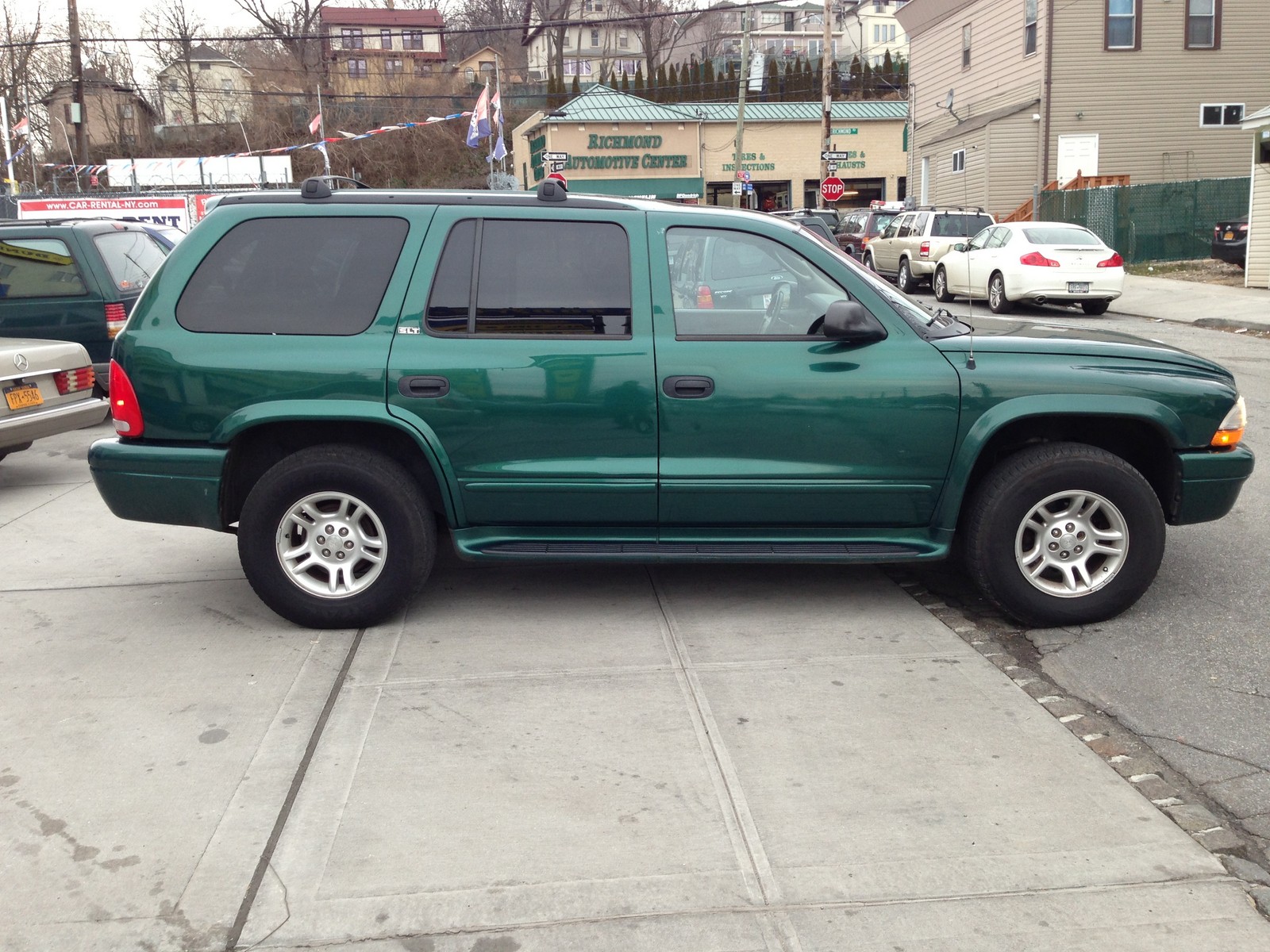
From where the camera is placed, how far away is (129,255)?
10914mm

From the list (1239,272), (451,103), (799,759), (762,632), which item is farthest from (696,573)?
(451,103)

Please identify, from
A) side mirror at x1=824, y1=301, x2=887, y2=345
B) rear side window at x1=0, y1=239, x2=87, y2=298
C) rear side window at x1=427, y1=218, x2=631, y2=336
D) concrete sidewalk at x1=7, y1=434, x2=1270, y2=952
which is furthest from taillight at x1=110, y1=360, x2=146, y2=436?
rear side window at x1=0, y1=239, x2=87, y2=298

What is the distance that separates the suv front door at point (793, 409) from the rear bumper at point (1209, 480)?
1047 mm

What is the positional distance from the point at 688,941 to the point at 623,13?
75.1 metres

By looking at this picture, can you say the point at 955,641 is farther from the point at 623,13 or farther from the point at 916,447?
the point at 623,13

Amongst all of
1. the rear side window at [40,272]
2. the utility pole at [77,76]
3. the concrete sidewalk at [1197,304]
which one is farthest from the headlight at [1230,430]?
the utility pole at [77,76]

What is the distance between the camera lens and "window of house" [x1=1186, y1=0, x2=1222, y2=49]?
30.3 meters

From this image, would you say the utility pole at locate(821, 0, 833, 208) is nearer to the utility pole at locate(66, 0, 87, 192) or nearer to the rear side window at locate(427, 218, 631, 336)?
the utility pole at locate(66, 0, 87, 192)

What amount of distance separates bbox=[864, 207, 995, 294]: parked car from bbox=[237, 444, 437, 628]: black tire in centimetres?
1861

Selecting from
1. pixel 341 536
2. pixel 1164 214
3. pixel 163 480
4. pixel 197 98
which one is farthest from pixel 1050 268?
pixel 197 98

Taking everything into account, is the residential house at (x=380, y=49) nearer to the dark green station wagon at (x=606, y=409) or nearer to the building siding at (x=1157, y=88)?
the building siding at (x=1157, y=88)

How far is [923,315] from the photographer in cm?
520

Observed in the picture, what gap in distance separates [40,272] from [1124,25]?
28371 millimetres

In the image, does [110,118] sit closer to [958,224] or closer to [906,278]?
[906,278]
